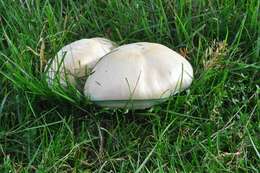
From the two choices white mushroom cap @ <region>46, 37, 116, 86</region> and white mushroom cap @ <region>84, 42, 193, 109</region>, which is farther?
white mushroom cap @ <region>46, 37, 116, 86</region>

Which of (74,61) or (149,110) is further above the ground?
(74,61)

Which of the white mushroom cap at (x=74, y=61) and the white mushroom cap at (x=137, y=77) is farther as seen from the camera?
the white mushroom cap at (x=74, y=61)

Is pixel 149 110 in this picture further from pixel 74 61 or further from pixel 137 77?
pixel 74 61

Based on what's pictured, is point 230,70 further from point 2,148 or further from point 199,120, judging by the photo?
point 2,148

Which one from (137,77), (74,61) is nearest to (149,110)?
(137,77)
